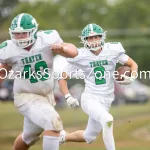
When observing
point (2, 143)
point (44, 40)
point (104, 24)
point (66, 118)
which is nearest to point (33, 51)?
point (44, 40)

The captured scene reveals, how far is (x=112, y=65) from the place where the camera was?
8.48 metres

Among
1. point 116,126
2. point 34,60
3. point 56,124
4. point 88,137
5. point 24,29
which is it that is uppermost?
point 24,29

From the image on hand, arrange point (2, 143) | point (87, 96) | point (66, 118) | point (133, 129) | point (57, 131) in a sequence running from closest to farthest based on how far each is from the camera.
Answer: point (57, 131)
point (87, 96)
point (2, 143)
point (133, 129)
point (66, 118)

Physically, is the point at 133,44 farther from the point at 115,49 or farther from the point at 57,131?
the point at 57,131

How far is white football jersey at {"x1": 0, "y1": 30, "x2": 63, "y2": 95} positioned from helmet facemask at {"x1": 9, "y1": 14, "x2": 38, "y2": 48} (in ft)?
0.27

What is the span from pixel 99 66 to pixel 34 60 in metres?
1.34

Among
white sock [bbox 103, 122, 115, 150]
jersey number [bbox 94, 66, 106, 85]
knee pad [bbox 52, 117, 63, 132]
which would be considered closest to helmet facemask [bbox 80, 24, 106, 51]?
jersey number [bbox 94, 66, 106, 85]

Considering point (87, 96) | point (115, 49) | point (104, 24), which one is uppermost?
point (115, 49)

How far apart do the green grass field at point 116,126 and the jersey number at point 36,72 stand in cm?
219

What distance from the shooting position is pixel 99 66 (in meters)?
8.41

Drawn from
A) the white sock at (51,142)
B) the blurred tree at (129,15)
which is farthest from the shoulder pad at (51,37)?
the blurred tree at (129,15)

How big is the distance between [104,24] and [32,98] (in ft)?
130

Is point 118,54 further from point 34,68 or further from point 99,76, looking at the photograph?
point 34,68

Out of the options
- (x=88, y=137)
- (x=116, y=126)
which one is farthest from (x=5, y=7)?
(x=88, y=137)
